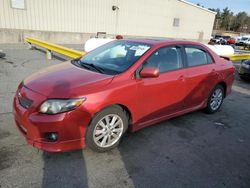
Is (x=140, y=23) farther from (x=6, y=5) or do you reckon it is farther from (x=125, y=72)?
(x=125, y=72)

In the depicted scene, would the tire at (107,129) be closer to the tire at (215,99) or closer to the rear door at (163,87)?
the rear door at (163,87)

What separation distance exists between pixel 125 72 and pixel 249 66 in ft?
23.7

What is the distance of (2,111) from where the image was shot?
4363mm

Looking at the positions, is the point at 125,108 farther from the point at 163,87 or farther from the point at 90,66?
the point at 90,66

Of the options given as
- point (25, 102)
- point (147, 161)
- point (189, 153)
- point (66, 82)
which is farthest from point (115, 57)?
point (189, 153)

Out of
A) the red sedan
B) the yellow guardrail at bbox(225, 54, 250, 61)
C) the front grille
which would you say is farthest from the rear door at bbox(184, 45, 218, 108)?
the yellow guardrail at bbox(225, 54, 250, 61)

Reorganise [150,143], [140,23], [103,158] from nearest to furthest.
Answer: [103,158]
[150,143]
[140,23]

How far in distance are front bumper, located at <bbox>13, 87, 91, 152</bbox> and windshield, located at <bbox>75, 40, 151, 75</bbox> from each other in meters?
0.90

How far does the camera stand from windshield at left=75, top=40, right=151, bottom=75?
344 centimetres

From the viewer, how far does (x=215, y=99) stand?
4.97m

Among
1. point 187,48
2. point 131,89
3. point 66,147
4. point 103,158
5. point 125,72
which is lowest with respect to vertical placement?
point 103,158

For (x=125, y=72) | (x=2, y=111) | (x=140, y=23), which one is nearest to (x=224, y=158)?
(x=125, y=72)

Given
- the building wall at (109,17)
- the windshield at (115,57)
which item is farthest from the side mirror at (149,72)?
the building wall at (109,17)

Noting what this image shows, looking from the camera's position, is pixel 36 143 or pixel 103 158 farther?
pixel 103 158
